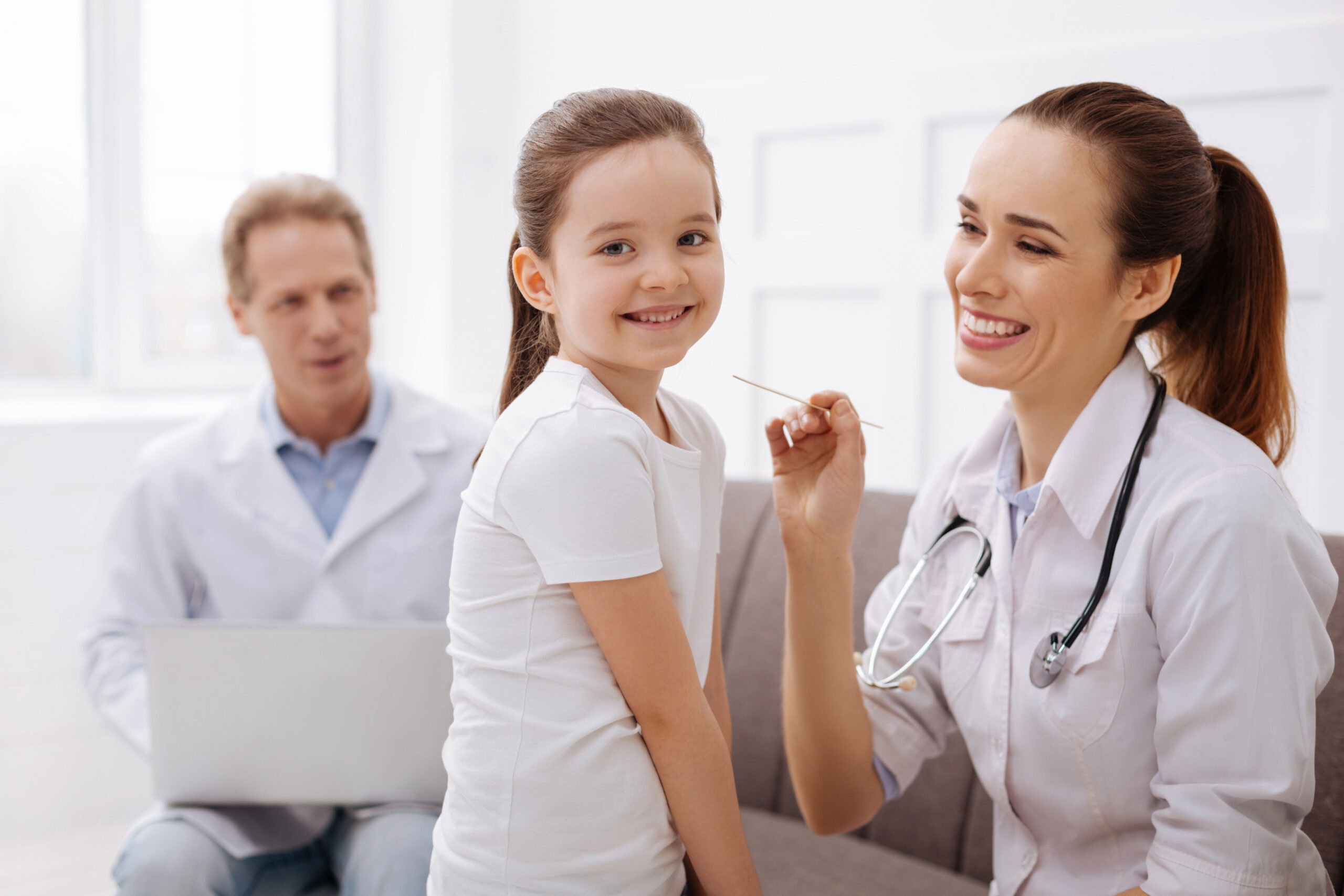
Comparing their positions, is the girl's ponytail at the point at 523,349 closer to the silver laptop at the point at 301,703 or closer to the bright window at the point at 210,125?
the silver laptop at the point at 301,703

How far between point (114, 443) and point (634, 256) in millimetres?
2223

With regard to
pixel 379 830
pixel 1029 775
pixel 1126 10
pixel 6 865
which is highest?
pixel 1126 10

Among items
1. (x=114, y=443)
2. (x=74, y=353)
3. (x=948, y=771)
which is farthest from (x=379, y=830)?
(x=74, y=353)

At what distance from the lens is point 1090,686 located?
3.81ft

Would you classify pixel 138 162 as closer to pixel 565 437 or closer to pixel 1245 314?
pixel 565 437

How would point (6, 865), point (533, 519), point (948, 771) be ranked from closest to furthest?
point (533, 519), point (948, 771), point (6, 865)

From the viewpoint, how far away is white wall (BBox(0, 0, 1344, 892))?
1979mm

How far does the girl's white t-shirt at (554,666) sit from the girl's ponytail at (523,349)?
14 centimetres

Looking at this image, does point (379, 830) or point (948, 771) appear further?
point (948, 771)

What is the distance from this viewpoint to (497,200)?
3379mm

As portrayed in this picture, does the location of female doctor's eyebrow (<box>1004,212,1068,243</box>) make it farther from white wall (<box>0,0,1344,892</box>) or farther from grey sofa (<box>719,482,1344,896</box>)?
white wall (<box>0,0,1344,892</box>)

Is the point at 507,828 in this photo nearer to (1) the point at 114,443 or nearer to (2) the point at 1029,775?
(2) the point at 1029,775

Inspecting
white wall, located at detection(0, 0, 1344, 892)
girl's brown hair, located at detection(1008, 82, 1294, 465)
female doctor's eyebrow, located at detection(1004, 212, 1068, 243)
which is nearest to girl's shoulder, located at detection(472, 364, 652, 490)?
female doctor's eyebrow, located at detection(1004, 212, 1068, 243)

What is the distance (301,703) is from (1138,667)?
3.08 feet
